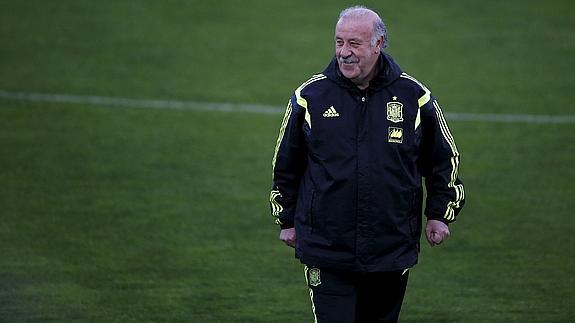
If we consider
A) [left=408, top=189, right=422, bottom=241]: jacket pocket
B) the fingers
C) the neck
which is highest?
the neck

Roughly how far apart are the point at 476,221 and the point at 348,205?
4.50 metres

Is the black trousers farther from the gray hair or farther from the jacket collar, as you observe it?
the gray hair

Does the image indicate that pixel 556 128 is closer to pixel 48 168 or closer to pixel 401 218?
pixel 48 168

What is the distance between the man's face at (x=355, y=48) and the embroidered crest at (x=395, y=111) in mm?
194

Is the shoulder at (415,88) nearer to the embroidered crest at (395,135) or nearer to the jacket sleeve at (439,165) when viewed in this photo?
the jacket sleeve at (439,165)

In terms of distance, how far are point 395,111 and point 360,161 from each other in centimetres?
30

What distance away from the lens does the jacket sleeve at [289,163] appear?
630 cm

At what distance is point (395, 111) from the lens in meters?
6.19

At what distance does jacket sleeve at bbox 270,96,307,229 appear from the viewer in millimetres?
6301

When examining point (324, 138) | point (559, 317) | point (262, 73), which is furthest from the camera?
point (262, 73)

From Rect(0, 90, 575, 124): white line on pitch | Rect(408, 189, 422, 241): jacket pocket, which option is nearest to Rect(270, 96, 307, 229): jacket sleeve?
Rect(408, 189, 422, 241): jacket pocket

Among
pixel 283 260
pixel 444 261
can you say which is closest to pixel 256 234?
pixel 283 260

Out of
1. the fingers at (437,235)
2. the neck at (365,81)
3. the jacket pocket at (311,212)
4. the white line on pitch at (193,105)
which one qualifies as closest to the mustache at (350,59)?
the neck at (365,81)

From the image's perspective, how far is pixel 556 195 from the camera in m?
11.2
